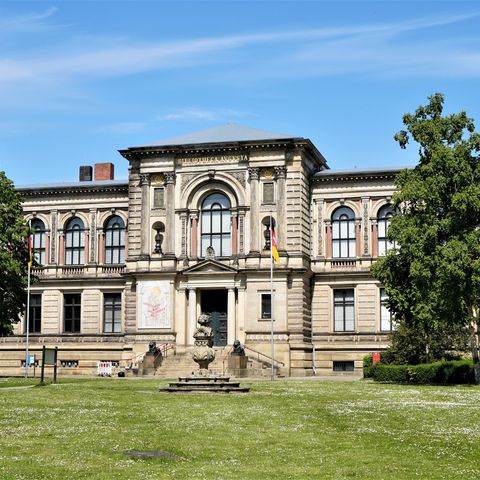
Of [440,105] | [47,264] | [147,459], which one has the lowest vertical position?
[147,459]

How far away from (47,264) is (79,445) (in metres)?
52.2

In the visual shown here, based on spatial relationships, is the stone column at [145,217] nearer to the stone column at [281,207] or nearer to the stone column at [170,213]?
the stone column at [170,213]

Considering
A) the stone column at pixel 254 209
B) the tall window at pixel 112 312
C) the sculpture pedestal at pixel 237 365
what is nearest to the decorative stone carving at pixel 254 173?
the stone column at pixel 254 209

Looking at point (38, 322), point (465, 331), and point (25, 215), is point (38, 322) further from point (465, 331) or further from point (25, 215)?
point (465, 331)

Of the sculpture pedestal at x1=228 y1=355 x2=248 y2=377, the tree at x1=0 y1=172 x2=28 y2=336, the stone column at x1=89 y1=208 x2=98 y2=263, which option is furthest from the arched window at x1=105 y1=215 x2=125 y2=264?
the sculpture pedestal at x1=228 y1=355 x2=248 y2=377

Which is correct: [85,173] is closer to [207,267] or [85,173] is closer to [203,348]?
[207,267]

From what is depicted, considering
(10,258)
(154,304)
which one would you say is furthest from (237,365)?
(10,258)

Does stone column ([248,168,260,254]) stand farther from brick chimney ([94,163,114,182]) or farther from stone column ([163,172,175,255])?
brick chimney ([94,163,114,182])

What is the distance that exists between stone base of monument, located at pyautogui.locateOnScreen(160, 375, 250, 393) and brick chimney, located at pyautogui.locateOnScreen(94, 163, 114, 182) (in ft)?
128

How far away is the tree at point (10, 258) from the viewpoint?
56.2 m

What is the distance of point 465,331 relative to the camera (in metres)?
61.3

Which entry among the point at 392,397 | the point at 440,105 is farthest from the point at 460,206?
the point at 392,397

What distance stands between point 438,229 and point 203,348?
14.5 m

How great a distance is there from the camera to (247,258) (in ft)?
219
